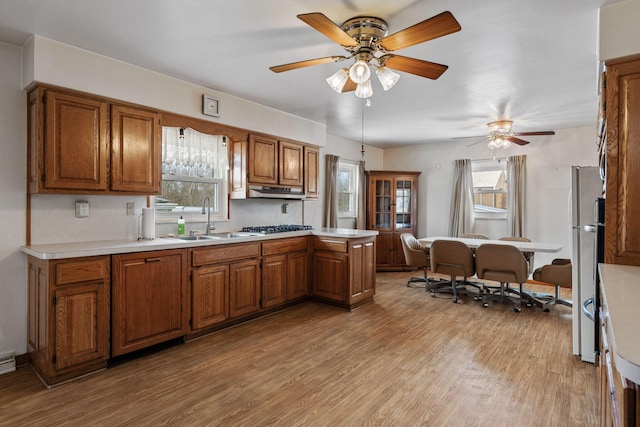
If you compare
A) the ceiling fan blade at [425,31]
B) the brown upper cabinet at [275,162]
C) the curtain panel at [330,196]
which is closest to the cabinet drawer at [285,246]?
the brown upper cabinet at [275,162]

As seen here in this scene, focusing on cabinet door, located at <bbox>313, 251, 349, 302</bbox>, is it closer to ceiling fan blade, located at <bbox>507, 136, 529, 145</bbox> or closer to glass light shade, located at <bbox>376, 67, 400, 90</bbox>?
glass light shade, located at <bbox>376, 67, 400, 90</bbox>

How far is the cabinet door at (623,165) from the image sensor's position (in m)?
1.95

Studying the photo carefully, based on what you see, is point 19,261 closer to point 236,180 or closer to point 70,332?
point 70,332

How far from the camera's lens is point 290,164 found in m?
4.66

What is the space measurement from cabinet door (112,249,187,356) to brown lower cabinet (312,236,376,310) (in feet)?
5.71

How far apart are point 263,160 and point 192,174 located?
868 mm

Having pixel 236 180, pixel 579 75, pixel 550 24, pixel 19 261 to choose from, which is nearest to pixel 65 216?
pixel 19 261

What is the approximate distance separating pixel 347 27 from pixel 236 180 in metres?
2.33

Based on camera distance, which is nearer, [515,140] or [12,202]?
[12,202]

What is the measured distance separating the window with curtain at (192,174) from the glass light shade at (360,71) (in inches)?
83.9

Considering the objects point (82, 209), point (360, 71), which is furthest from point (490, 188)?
point (82, 209)

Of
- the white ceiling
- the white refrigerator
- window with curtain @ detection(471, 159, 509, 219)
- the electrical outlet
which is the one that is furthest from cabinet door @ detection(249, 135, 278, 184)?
window with curtain @ detection(471, 159, 509, 219)

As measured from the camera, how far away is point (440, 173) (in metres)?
6.85

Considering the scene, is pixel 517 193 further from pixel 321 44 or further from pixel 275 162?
pixel 321 44
